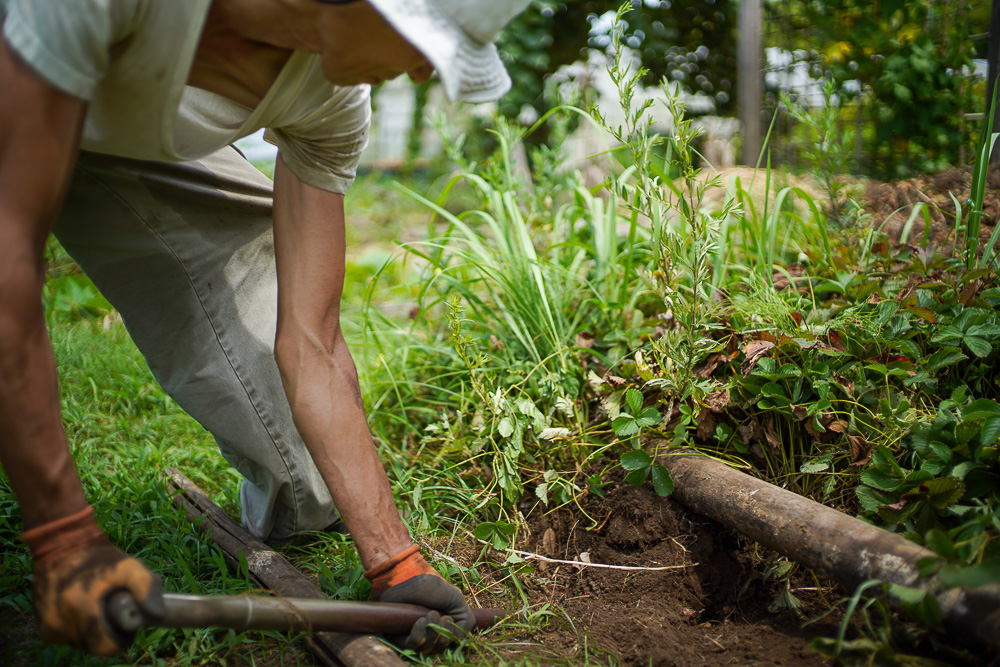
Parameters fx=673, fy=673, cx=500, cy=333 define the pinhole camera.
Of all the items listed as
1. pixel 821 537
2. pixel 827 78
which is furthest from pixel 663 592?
pixel 827 78

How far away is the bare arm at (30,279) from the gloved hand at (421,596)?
598 millimetres

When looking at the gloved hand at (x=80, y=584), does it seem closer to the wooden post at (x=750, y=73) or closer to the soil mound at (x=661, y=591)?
the soil mound at (x=661, y=591)

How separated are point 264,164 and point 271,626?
26.5ft

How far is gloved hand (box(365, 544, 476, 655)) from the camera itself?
134cm

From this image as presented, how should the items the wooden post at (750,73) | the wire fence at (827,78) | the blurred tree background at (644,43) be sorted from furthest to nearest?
the blurred tree background at (644,43), the wooden post at (750,73), the wire fence at (827,78)

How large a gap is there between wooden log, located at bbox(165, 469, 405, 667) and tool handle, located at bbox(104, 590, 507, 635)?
49mm

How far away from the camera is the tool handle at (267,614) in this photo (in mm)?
1012

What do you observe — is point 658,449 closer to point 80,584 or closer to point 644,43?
point 80,584

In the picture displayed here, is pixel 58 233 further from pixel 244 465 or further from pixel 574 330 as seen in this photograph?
pixel 574 330

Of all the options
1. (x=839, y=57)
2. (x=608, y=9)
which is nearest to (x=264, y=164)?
(x=608, y=9)

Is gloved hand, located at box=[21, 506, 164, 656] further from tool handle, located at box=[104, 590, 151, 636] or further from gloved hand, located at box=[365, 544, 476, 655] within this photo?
gloved hand, located at box=[365, 544, 476, 655]

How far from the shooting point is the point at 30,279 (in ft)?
3.26

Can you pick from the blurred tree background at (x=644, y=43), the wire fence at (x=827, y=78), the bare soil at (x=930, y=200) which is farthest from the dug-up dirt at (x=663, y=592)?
the blurred tree background at (x=644, y=43)

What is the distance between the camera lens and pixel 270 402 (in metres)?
1.81
